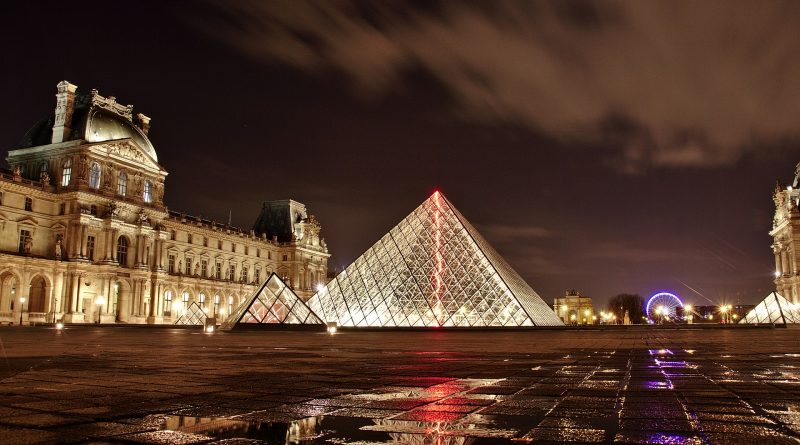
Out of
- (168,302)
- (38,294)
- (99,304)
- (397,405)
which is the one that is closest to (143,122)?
(168,302)

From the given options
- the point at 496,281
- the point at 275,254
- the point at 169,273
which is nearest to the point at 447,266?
the point at 496,281

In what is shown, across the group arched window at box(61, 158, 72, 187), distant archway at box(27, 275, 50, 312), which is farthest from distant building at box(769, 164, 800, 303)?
distant archway at box(27, 275, 50, 312)

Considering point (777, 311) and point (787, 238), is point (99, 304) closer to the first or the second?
point (777, 311)

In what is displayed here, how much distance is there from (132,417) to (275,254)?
85012mm

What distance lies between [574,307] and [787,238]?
10532 cm

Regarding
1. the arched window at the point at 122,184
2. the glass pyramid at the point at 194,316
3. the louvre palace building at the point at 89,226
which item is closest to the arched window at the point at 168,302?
the louvre palace building at the point at 89,226

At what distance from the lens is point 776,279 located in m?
84.8

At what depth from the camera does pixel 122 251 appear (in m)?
58.0

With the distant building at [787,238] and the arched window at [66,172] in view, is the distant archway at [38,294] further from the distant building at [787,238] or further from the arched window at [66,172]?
the distant building at [787,238]

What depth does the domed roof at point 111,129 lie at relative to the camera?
183 feet

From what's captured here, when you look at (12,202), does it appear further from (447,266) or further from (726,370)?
(726,370)

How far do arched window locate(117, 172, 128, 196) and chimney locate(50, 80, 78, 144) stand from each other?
17.1 feet

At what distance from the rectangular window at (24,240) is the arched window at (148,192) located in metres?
10.4

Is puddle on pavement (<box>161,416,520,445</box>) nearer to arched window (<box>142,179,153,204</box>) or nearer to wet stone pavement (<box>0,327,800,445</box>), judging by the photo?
wet stone pavement (<box>0,327,800,445</box>)
